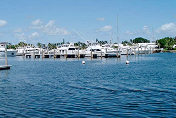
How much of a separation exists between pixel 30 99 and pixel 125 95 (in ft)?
26.9

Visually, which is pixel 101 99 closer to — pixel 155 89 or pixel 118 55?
pixel 155 89

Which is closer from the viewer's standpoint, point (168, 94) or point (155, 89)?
point (168, 94)

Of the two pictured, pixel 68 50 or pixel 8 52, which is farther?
pixel 8 52

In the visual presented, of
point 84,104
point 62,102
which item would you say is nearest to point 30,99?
point 62,102

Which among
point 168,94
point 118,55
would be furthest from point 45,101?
point 118,55

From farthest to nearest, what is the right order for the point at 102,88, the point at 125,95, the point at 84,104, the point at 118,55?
the point at 118,55 < the point at 102,88 < the point at 125,95 < the point at 84,104

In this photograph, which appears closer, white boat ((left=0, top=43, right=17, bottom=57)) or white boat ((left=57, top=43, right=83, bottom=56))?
white boat ((left=57, top=43, right=83, bottom=56))

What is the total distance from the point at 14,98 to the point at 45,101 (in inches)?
123

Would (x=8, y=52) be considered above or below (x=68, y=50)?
Answer: below

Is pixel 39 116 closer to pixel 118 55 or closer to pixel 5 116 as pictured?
pixel 5 116

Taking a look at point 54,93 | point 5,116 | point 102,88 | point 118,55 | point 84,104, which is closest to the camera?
point 5,116

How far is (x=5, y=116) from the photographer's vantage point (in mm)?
18359

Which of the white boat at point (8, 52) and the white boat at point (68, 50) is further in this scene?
the white boat at point (8, 52)

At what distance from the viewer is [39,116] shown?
726 inches
